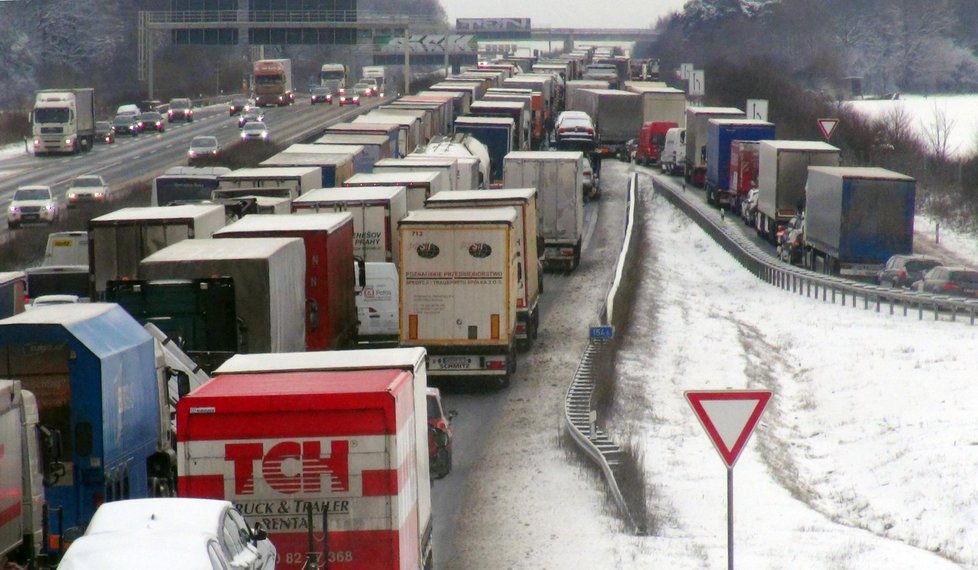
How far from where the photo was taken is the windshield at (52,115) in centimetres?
7912

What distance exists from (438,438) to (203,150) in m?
54.0

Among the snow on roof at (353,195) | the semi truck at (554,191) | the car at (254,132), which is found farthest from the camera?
the car at (254,132)

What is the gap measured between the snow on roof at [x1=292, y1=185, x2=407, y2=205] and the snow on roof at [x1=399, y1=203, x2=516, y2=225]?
222cm

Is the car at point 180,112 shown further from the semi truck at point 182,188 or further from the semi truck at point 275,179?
the semi truck at point 275,179

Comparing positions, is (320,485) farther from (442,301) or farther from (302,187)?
(302,187)

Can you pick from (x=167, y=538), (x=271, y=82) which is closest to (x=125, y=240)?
(x=167, y=538)

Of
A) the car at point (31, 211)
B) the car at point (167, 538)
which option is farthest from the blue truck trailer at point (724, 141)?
the car at point (167, 538)

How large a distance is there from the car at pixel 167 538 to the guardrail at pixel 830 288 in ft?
86.2

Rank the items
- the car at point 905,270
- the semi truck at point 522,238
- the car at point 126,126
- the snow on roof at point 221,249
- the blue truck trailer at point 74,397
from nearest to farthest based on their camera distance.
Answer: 1. the blue truck trailer at point 74,397
2. the snow on roof at point 221,249
3. the semi truck at point 522,238
4. the car at point 905,270
5. the car at point 126,126

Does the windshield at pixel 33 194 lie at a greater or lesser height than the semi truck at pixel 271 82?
lesser

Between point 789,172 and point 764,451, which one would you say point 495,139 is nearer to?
point 789,172

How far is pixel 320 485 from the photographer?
1234cm

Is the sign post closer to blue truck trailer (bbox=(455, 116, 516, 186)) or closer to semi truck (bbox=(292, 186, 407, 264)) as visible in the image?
semi truck (bbox=(292, 186, 407, 264))

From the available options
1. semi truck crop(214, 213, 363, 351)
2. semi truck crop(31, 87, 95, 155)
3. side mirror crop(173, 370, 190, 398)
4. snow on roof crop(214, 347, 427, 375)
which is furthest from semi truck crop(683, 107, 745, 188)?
snow on roof crop(214, 347, 427, 375)
